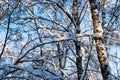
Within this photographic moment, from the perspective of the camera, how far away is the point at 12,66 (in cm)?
910

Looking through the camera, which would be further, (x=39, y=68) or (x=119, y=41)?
(x=119, y=41)

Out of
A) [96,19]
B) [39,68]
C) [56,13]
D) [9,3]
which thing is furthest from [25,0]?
[56,13]

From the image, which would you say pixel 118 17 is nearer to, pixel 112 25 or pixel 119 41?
pixel 112 25

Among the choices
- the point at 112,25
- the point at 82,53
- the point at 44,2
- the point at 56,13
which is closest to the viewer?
the point at 44,2

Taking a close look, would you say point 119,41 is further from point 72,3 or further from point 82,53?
point 72,3

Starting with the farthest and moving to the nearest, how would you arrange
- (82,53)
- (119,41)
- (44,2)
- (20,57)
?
1. (82,53)
2. (44,2)
3. (119,41)
4. (20,57)

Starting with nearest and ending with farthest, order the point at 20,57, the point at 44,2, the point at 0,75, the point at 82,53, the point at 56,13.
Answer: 1. the point at 0,75
2. the point at 20,57
3. the point at 44,2
4. the point at 82,53
5. the point at 56,13

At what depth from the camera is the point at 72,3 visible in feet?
50.2

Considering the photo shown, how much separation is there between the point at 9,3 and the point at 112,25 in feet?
17.7

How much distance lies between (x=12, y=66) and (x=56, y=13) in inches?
328

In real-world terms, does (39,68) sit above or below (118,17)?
below

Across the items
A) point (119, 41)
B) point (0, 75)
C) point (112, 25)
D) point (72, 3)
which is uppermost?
point (72, 3)

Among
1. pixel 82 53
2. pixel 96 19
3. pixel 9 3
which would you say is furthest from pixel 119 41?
pixel 9 3

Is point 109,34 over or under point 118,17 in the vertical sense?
under
